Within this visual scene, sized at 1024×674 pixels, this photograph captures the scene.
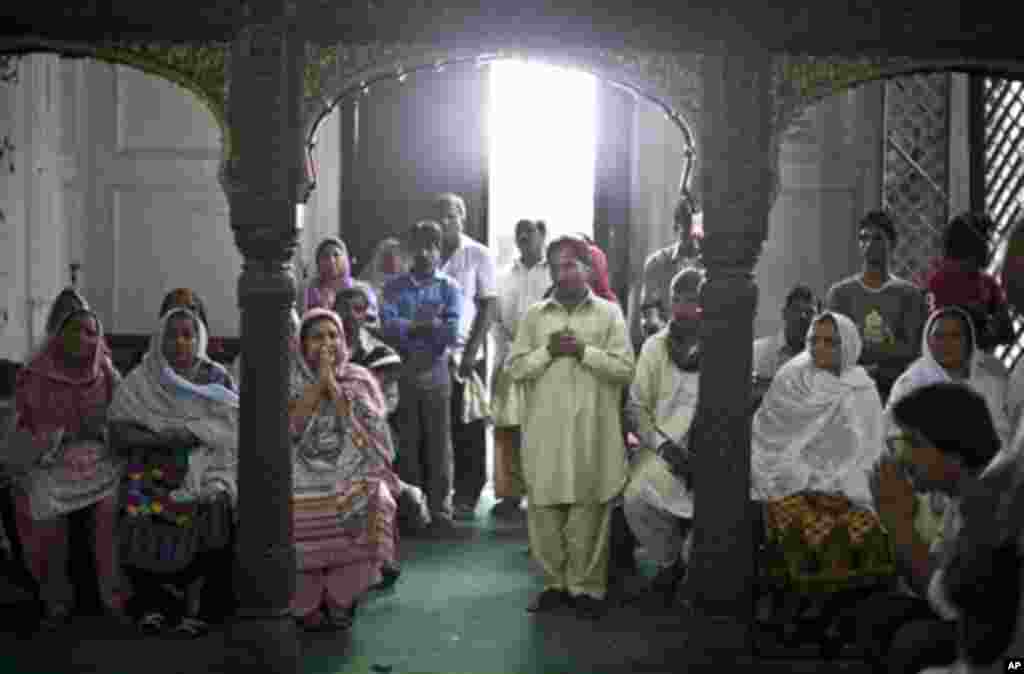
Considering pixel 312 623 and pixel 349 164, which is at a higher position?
pixel 349 164

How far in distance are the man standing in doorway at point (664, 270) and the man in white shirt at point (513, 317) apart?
0.60 metres

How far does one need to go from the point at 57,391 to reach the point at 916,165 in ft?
20.6

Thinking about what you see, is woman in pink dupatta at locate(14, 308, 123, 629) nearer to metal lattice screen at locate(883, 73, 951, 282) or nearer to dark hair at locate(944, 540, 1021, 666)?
dark hair at locate(944, 540, 1021, 666)

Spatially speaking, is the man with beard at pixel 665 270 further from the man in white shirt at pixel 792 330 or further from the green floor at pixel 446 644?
the green floor at pixel 446 644

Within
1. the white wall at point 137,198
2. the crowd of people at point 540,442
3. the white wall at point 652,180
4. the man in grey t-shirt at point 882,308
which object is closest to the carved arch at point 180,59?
the crowd of people at point 540,442

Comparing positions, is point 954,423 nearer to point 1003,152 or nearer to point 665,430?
point 665,430

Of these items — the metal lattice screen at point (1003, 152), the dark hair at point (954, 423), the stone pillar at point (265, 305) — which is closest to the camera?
the dark hair at point (954, 423)

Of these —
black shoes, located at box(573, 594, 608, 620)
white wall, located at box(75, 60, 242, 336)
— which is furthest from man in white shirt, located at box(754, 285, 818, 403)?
white wall, located at box(75, 60, 242, 336)

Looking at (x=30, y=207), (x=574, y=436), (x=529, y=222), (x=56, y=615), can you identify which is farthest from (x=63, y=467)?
(x=529, y=222)

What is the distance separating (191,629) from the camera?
7.19 metres

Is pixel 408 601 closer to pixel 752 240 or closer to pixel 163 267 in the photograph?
pixel 752 240

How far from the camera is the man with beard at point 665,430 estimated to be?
787cm

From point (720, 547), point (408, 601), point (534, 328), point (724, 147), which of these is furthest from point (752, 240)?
point (408, 601)

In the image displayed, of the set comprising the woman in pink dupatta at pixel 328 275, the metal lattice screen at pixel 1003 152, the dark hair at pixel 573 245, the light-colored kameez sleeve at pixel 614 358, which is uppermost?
the metal lattice screen at pixel 1003 152
